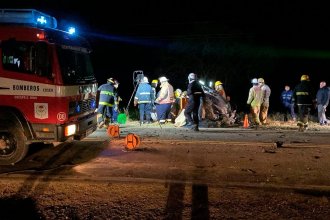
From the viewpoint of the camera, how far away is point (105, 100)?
46.8 feet

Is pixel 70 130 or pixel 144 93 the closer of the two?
pixel 70 130

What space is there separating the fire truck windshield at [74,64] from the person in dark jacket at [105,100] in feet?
13.7

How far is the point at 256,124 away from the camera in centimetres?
1555

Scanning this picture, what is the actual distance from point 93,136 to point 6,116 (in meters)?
4.24

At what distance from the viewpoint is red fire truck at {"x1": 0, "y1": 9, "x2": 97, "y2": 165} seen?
8023 mm

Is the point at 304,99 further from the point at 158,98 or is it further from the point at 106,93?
the point at 106,93

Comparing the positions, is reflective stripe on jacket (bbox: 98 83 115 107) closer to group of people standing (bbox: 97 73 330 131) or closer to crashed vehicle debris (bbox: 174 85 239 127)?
group of people standing (bbox: 97 73 330 131)

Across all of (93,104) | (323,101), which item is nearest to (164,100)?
(93,104)

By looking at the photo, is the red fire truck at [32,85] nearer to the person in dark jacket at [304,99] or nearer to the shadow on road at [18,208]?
the shadow on road at [18,208]

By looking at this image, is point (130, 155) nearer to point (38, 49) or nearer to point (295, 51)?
point (38, 49)

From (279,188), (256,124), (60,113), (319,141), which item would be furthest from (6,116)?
(256,124)

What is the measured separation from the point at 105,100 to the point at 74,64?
5.41 m

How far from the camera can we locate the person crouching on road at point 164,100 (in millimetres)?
15484

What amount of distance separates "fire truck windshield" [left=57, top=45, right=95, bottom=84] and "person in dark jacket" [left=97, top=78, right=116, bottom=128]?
4.17 m
